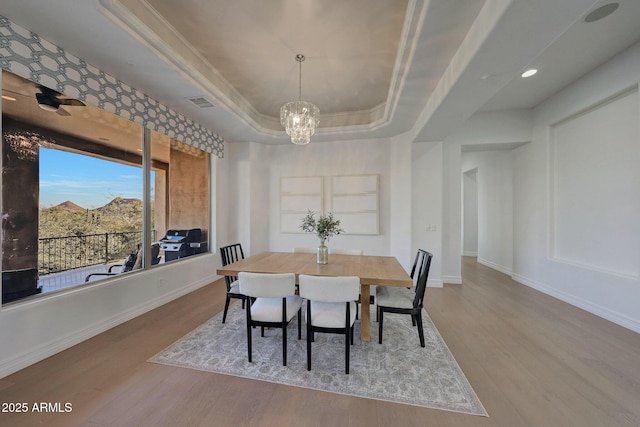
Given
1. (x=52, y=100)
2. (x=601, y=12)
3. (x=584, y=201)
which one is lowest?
(x=584, y=201)

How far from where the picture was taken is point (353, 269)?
8.18 ft

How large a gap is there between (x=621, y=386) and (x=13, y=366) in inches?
194

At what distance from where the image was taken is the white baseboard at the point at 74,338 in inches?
78.1

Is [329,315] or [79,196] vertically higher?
[79,196]

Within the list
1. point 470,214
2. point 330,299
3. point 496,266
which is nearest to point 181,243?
point 330,299

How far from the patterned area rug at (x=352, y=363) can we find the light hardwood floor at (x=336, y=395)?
0.28 ft

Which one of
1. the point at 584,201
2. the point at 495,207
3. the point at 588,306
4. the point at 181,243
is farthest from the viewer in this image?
the point at 495,207

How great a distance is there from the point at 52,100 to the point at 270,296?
302cm

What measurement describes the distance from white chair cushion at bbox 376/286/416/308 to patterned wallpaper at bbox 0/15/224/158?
3.64m

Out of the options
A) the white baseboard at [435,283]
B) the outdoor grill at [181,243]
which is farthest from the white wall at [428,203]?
the outdoor grill at [181,243]

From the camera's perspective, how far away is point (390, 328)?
110 inches

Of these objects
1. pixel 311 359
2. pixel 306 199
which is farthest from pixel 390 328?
pixel 306 199

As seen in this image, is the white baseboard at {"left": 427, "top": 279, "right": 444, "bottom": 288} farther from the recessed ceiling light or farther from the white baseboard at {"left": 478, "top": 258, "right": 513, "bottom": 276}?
the recessed ceiling light

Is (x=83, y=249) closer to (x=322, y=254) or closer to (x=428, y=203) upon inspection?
(x=322, y=254)
